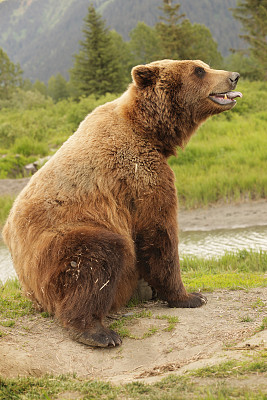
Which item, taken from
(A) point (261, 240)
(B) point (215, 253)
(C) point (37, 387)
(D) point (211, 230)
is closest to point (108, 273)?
(C) point (37, 387)

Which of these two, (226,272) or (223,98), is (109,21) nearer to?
(226,272)

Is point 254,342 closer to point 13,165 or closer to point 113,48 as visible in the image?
point 13,165

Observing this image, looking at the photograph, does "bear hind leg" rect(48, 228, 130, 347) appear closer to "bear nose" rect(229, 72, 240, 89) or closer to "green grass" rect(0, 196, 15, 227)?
"bear nose" rect(229, 72, 240, 89)

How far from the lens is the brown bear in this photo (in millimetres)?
3869

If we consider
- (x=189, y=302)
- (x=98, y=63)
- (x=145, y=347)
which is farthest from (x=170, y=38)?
(x=145, y=347)

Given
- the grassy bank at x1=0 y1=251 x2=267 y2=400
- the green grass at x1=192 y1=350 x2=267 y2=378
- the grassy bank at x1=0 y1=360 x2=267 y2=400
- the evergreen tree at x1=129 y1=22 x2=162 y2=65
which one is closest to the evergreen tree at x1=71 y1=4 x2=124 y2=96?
the evergreen tree at x1=129 y1=22 x2=162 y2=65

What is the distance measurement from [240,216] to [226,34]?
603 feet

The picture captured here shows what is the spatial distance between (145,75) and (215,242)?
570 cm

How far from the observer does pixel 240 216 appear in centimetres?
1134

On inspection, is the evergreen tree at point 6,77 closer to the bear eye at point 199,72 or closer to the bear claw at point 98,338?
the bear eye at point 199,72

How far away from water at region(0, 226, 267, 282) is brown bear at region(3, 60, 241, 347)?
4.11 meters

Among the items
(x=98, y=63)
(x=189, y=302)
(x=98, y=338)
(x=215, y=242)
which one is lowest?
(x=215, y=242)

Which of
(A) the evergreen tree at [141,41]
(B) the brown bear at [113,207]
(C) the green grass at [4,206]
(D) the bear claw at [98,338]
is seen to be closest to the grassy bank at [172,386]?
(D) the bear claw at [98,338]

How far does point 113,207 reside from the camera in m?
4.27
